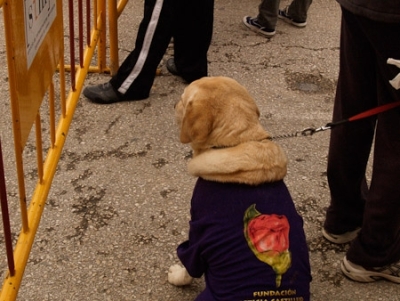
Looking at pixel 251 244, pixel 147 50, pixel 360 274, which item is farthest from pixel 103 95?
pixel 251 244

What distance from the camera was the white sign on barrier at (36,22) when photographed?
2256 mm

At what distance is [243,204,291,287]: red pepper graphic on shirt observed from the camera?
2098mm

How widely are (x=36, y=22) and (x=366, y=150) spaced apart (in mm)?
1443

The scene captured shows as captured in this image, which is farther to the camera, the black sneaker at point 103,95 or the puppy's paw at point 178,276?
the black sneaker at point 103,95

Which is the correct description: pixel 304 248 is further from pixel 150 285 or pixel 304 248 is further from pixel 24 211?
pixel 24 211

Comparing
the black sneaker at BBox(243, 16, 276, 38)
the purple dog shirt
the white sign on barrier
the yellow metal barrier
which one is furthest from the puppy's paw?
the black sneaker at BBox(243, 16, 276, 38)

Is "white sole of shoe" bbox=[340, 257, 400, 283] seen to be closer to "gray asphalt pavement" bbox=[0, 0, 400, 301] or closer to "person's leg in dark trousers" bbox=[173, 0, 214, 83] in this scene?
"gray asphalt pavement" bbox=[0, 0, 400, 301]

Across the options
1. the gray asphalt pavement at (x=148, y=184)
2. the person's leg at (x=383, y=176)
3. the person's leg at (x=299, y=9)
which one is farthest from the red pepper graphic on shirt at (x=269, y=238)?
the person's leg at (x=299, y=9)

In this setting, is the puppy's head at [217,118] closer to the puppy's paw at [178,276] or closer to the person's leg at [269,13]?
the puppy's paw at [178,276]

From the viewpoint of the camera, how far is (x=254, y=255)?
6.93 ft

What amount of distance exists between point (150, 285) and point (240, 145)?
0.84 m

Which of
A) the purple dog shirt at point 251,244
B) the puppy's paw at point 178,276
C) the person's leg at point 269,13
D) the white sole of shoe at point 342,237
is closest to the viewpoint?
the purple dog shirt at point 251,244

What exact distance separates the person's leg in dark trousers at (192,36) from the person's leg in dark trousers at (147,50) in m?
0.13

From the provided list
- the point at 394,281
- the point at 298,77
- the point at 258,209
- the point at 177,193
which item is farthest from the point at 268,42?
the point at 258,209
